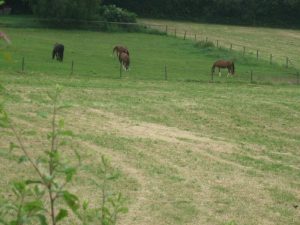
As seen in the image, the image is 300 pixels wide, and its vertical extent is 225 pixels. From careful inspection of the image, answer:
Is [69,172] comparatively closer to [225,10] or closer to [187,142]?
[187,142]

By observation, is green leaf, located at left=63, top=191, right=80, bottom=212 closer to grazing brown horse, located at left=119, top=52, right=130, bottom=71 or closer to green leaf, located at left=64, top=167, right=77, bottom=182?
green leaf, located at left=64, top=167, right=77, bottom=182

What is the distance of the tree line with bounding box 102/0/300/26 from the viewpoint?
218 feet

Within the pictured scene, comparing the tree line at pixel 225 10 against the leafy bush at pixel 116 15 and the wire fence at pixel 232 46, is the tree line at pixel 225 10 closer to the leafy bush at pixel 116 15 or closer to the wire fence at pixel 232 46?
the wire fence at pixel 232 46

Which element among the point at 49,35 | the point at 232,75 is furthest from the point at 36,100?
the point at 49,35

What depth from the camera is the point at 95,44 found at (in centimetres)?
4409

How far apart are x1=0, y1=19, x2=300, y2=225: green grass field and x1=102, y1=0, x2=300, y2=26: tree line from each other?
25894 millimetres

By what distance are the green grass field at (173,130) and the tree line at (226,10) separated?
25.9m

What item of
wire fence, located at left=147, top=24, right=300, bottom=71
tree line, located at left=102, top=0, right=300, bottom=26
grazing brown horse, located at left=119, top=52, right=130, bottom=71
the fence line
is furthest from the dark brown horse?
tree line, located at left=102, top=0, right=300, bottom=26

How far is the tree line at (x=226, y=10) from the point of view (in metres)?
66.3

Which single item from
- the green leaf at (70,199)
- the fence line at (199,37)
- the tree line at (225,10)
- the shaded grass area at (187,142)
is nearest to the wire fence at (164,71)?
the fence line at (199,37)

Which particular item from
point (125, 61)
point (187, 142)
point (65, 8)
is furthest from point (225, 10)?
point (187, 142)

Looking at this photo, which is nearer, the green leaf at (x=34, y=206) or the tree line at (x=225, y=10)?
the green leaf at (x=34, y=206)

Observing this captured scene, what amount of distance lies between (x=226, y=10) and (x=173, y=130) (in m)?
47.4

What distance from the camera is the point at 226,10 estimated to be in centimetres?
6681
